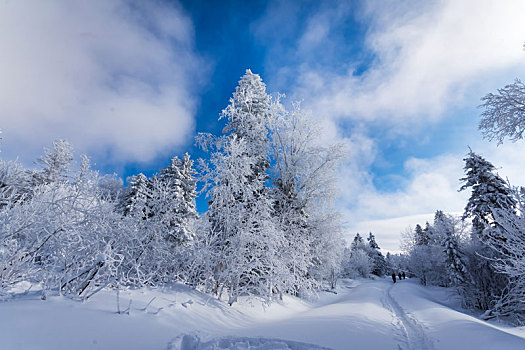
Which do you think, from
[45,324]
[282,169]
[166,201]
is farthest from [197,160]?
[45,324]

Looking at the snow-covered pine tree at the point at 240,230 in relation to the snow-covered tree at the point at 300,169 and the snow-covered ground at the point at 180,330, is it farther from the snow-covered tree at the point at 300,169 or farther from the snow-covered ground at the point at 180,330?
the snow-covered tree at the point at 300,169

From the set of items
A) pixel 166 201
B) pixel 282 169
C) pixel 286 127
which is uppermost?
pixel 286 127

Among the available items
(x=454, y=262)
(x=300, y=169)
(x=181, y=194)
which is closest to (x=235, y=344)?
(x=300, y=169)

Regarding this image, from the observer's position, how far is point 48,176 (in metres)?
27.2

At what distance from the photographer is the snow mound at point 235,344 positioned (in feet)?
13.9

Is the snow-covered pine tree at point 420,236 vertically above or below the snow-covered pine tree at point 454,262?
above

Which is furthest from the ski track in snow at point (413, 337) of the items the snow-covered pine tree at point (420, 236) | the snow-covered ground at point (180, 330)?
the snow-covered pine tree at point (420, 236)

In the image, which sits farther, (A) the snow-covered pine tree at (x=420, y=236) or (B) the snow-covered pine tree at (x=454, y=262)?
(A) the snow-covered pine tree at (x=420, y=236)

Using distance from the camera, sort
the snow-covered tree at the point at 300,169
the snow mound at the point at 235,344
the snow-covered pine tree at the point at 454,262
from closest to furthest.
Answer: the snow mound at the point at 235,344 → the snow-covered tree at the point at 300,169 → the snow-covered pine tree at the point at 454,262

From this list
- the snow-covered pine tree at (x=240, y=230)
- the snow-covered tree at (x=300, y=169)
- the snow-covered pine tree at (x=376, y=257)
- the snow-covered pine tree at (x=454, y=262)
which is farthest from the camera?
the snow-covered pine tree at (x=376, y=257)

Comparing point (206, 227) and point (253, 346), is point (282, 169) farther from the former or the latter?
point (253, 346)

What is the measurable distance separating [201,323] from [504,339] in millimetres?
7887

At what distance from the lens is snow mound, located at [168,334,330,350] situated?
13.9 ft

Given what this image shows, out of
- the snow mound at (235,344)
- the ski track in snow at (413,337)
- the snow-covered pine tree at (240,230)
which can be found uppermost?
the snow-covered pine tree at (240,230)
